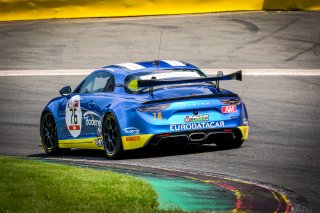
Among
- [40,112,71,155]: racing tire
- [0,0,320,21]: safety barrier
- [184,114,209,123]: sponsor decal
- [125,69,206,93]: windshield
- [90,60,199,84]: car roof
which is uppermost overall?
[0,0,320,21]: safety barrier

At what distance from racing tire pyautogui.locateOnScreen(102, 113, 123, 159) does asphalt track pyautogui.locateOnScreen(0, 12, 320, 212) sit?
18cm

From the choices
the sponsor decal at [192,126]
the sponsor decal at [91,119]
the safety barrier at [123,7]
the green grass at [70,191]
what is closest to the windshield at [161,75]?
the sponsor decal at [91,119]

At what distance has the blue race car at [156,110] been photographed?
12.4 metres

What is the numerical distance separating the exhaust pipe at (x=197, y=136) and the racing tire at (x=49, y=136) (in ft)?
8.51

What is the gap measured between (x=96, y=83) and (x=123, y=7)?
1515cm

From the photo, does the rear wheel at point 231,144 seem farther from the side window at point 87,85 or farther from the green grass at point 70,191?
the green grass at point 70,191

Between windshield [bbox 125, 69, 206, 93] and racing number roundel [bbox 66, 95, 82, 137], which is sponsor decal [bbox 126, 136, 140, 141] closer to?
windshield [bbox 125, 69, 206, 93]

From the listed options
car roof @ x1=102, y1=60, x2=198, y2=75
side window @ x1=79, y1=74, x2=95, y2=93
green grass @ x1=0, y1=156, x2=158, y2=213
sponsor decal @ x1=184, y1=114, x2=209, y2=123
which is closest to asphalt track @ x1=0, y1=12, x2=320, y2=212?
sponsor decal @ x1=184, y1=114, x2=209, y2=123

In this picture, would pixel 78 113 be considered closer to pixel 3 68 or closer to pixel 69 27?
pixel 3 68

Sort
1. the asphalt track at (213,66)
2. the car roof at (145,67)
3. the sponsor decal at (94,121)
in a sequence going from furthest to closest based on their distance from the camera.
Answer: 1. the car roof at (145,67)
2. the sponsor decal at (94,121)
3. the asphalt track at (213,66)

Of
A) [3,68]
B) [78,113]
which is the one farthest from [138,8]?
[78,113]

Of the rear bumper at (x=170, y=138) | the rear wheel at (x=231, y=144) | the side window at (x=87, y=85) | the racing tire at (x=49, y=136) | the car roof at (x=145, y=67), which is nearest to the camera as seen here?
the rear bumper at (x=170, y=138)

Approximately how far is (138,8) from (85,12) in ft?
5.51

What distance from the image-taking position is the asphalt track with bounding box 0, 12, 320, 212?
1188 cm
